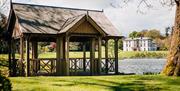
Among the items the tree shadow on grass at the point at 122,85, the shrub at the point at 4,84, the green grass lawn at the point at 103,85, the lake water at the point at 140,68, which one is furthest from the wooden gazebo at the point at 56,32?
the shrub at the point at 4,84

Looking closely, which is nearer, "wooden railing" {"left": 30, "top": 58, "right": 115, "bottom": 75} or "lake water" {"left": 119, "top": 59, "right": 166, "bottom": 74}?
"wooden railing" {"left": 30, "top": 58, "right": 115, "bottom": 75}

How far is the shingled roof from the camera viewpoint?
27.0m

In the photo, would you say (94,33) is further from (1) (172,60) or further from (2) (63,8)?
(1) (172,60)

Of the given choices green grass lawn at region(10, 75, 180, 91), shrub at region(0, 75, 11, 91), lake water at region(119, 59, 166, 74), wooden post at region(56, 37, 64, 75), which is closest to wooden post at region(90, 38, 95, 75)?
wooden post at region(56, 37, 64, 75)

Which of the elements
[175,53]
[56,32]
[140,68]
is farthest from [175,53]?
[140,68]

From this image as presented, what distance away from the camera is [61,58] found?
27984mm

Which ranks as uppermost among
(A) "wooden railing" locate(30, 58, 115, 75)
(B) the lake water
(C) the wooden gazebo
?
(C) the wooden gazebo

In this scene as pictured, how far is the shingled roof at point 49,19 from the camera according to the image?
27.0m

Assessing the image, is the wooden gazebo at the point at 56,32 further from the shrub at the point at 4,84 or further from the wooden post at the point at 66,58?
the shrub at the point at 4,84

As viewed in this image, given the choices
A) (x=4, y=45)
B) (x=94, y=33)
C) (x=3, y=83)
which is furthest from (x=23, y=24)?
(x=4, y=45)

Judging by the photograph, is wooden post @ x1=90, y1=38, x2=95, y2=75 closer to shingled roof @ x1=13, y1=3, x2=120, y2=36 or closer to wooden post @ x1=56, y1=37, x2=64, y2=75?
shingled roof @ x1=13, y1=3, x2=120, y2=36

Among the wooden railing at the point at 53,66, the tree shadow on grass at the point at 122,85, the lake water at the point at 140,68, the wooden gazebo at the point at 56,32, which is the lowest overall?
the lake water at the point at 140,68

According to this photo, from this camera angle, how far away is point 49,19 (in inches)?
1133

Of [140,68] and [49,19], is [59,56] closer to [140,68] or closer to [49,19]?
[49,19]
